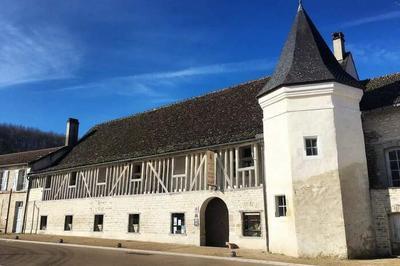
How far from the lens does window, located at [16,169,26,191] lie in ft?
86.6

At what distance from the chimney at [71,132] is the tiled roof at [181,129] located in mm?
1704

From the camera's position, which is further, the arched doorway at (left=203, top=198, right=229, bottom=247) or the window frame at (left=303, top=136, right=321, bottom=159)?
the arched doorway at (left=203, top=198, right=229, bottom=247)

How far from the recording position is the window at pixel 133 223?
61.6 feet

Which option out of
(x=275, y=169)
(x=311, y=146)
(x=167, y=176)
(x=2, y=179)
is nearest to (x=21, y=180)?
(x=2, y=179)

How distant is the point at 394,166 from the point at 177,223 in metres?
9.22

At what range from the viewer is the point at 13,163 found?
27188mm

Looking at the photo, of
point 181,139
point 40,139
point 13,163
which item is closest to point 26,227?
point 13,163

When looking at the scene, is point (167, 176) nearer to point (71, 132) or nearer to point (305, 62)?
point (305, 62)

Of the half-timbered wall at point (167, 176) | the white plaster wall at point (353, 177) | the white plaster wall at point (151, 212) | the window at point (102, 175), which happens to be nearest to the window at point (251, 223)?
the white plaster wall at point (151, 212)

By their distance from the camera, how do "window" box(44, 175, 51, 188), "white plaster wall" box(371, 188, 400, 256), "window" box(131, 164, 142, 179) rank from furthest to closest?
"window" box(44, 175, 51, 188) < "window" box(131, 164, 142, 179) < "white plaster wall" box(371, 188, 400, 256)

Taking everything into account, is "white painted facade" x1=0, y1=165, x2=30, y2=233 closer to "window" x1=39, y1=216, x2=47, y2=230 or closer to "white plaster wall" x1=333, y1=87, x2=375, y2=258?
"window" x1=39, y1=216, x2=47, y2=230

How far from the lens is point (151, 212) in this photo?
17969mm

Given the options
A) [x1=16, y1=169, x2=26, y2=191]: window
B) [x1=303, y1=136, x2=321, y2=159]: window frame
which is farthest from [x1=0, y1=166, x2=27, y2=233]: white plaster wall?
[x1=303, y1=136, x2=321, y2=159]: window frame

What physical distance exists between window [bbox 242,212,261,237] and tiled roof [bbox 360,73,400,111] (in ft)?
19.3
